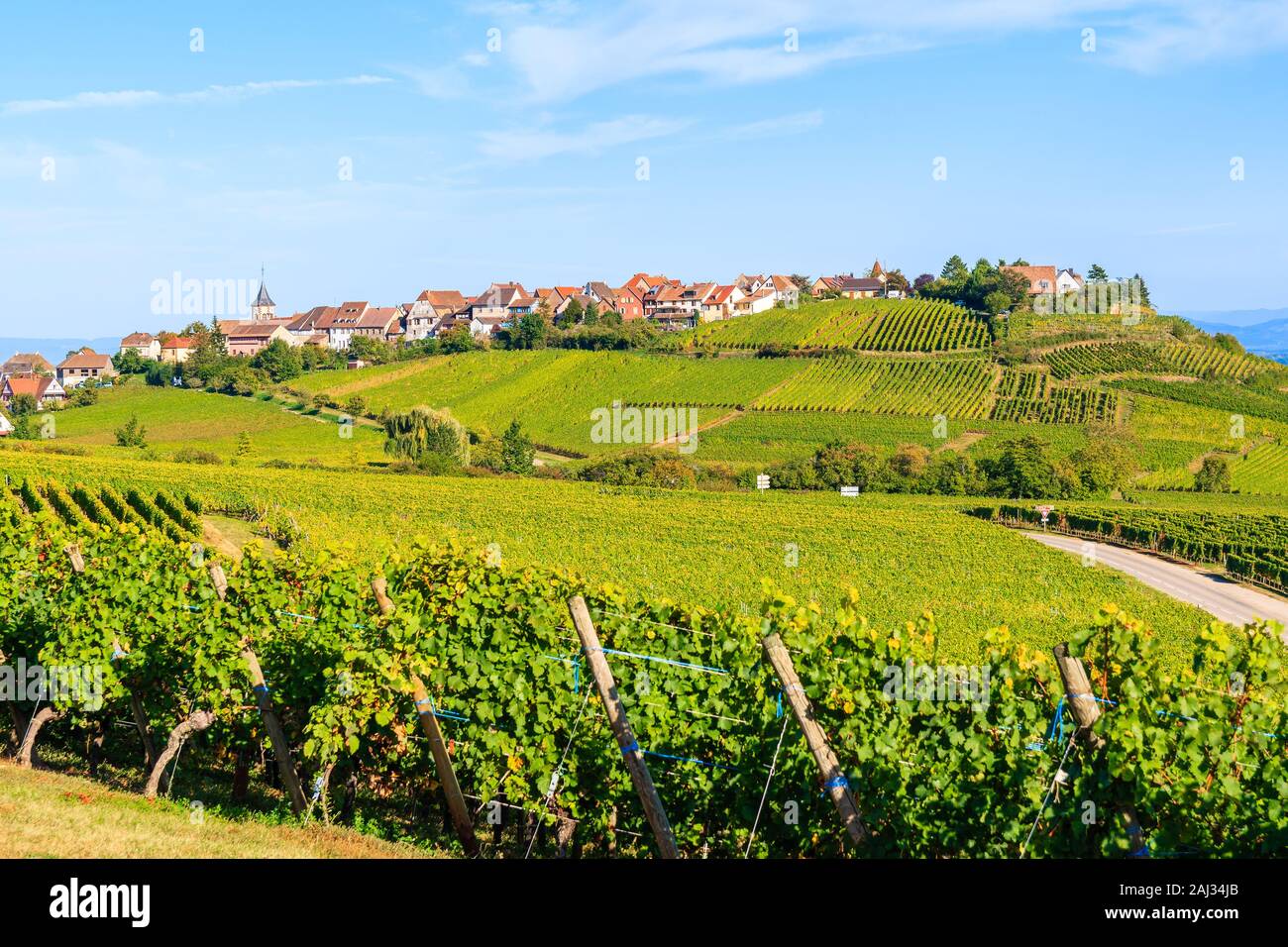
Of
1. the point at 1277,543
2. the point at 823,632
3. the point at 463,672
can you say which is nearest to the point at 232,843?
the point at 463,672

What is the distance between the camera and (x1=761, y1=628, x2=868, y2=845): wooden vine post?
8039 millimetres

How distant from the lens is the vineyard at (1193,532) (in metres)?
44.1

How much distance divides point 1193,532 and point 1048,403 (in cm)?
3861

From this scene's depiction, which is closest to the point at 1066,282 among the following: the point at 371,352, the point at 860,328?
the point at 860,328

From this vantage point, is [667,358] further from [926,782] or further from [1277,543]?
[926,782]

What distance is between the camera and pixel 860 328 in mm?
113688

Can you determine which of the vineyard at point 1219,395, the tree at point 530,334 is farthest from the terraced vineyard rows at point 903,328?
the tree at point 530,334

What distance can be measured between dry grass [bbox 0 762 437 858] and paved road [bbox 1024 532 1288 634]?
32.9 meters

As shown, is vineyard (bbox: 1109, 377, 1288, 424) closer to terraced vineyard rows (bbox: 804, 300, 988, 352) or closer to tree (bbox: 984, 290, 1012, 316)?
terraced vineyard rows (bbox: 804, 300, 988, 352)

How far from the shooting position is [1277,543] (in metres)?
45.9

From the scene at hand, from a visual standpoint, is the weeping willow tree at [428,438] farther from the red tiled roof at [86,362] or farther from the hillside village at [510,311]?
the red tiled roof at [86,362]

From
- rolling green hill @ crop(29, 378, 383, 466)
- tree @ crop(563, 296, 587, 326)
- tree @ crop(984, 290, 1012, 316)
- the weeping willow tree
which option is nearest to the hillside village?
tree @ crop(563, 296, 587, 326)

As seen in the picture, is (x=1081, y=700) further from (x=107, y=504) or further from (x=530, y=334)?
(x=530, y=334)

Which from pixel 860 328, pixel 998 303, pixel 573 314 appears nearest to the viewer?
pixel 860 328
